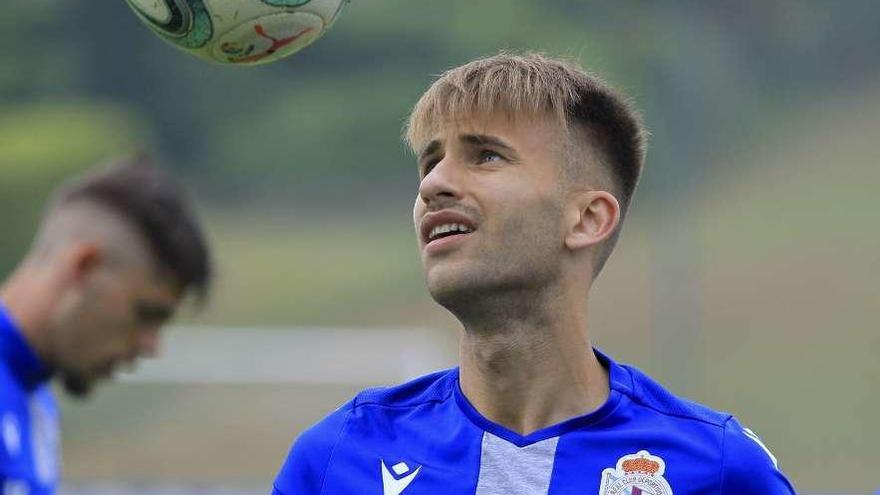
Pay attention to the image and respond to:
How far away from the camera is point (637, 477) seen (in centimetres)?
320

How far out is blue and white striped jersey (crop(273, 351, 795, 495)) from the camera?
10.4ft

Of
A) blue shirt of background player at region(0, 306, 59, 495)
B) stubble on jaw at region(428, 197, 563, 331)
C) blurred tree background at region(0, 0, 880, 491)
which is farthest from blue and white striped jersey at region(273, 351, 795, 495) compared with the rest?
blurred tree background at region(0, 0, 880, 491)

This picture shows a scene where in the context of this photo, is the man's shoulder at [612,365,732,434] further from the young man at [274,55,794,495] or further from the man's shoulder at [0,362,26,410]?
the man's shoulder at [0,362,26,410]

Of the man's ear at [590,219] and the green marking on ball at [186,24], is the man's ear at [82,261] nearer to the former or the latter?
the green marking on ball at [186,24]

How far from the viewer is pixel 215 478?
12383 millimetres

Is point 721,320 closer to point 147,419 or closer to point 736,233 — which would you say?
point 736,233

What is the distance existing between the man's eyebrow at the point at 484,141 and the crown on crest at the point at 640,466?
75cm

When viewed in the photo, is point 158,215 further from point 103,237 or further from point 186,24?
point 186,24

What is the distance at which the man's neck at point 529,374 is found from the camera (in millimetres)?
3328

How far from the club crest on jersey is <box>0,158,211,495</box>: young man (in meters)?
2.26

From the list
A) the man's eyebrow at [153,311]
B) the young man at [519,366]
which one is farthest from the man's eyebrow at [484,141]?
the man's eyebrow at [153,311]

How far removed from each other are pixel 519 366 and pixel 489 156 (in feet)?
1.60

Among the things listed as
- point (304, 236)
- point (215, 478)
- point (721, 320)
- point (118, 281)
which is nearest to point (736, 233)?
point (721, 320)

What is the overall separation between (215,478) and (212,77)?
3.83m
